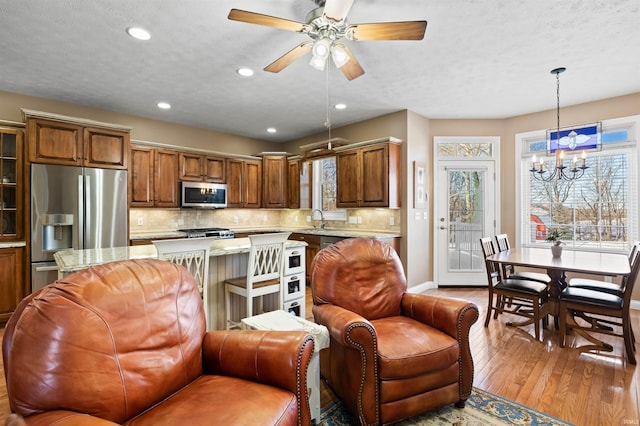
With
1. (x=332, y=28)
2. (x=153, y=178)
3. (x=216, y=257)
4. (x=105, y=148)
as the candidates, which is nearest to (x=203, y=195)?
(x=153, y=178)

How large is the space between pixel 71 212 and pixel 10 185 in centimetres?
76

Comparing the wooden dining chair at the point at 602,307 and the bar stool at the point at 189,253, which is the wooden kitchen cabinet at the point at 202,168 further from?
the wooden dining chair at the point at 602,307

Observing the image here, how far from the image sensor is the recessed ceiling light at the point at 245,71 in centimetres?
343

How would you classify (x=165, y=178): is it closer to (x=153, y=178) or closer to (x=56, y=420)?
(x=153, y=178)

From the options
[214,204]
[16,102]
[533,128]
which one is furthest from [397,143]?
[16,102]

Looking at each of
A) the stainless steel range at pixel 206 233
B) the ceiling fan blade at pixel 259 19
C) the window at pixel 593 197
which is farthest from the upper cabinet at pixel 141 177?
the window at pixel 593 197

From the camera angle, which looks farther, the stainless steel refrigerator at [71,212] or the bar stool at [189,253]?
the stainless steel refrigerator at [71,212]

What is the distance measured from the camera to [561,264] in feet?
9.93

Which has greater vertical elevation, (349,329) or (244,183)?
(244,183)

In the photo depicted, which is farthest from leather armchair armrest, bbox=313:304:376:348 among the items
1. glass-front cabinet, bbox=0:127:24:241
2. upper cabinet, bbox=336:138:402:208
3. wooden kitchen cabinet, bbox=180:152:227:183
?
wooden kitchen cabinet, bbox=180:152:227:183

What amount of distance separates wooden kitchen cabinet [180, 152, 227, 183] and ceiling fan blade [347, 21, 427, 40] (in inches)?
158

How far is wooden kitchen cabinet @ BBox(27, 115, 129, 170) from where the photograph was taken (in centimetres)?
371

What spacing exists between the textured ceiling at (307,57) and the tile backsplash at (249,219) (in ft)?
5.35

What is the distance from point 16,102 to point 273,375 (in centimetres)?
495
